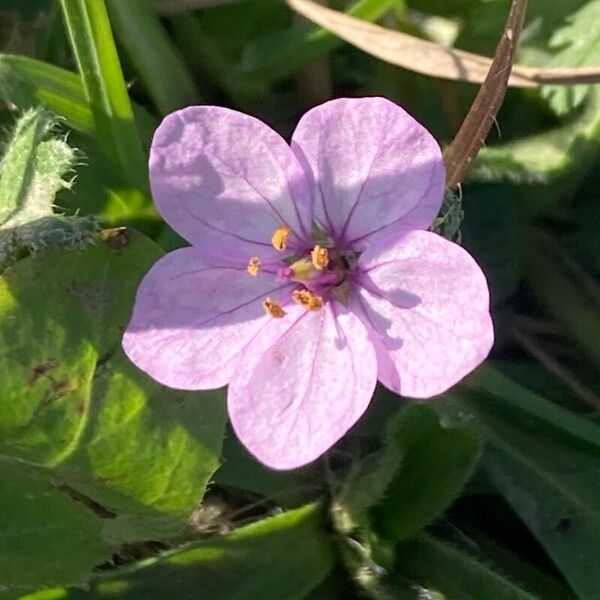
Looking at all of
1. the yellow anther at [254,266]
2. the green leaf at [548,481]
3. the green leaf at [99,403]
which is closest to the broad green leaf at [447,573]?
the green leaf at [548,481]

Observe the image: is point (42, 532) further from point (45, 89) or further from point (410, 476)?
point (45, 89)

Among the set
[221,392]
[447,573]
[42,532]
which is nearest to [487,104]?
[221,392]

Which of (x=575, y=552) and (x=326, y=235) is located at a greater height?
(x=326, y=235)

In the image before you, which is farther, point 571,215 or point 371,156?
point 571,215

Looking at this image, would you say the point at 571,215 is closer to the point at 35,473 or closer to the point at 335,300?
the point at 335,300

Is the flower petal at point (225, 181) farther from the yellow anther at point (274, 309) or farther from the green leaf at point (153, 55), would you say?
the green leaf at point (153, 55)

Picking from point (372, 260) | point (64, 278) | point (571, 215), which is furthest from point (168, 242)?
point (571, 215)
